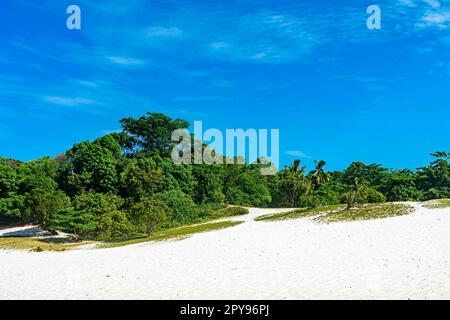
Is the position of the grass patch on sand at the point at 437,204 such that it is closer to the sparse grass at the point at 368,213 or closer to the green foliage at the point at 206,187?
the sparse grass at the point at 368,213

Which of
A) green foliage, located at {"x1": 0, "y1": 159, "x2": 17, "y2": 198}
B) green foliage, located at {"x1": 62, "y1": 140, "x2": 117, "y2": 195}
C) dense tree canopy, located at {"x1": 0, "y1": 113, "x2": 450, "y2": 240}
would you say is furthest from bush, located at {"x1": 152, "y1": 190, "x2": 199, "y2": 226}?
green foliage, located at {"x1": 0, "y1": 159, "x2": 17, "y2": 198}

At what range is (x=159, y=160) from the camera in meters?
57.1

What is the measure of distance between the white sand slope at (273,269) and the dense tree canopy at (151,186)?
39.5 feet

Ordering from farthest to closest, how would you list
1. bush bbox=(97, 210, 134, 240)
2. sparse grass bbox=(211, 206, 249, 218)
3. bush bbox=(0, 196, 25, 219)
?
bush bbox=(0, 196, 25, 219), sparse grass bbox=(211, 206, 249, 218), bush bbox=(97, 210, 134, 240)

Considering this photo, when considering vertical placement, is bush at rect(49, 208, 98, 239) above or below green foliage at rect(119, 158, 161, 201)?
below

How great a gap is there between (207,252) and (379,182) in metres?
51.0

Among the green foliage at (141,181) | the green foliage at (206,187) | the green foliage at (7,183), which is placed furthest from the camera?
the green foliage at (206,187)

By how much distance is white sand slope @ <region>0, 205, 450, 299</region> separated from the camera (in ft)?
43.6

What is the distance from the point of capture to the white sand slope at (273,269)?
1328 cm

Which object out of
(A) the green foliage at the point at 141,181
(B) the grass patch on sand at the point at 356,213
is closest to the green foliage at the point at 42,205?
(A) the green foliage at the point at 141,181

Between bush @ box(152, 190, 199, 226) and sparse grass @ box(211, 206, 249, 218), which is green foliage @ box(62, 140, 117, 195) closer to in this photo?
bush @ box(152, 190, 199, 226)

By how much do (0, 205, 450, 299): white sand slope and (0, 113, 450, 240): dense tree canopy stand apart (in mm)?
12046

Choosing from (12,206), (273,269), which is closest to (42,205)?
(12,206)
